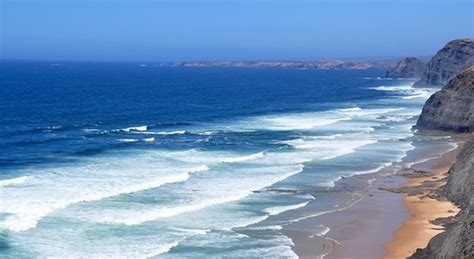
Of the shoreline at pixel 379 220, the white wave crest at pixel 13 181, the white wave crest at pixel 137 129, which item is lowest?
the shoreline at pixel 379 220

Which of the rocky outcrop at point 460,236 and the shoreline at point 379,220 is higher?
the rocky outcrop at point 460,236

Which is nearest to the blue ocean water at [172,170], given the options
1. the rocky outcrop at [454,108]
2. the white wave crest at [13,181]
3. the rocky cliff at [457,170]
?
the white wave crest at [13,181]

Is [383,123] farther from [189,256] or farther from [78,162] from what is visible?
[189,256]

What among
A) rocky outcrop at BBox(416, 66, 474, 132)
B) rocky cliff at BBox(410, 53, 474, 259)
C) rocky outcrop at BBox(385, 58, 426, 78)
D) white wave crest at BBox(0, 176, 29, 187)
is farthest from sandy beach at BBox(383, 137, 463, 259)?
rocky outcrop at BBox(385, 58, 426, 78)

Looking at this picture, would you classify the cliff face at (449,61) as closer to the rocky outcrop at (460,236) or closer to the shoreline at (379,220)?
the shoreline at (379,220)

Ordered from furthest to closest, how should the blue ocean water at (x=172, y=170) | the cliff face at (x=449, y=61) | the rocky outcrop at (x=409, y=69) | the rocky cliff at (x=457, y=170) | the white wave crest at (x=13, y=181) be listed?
1. the rocky outcrop at (x=409, y=69)
2. the cliff face at (x=449, y=61)
3. the white wave crest at (x=13, y=181)
4. the blue ocean water at (x=172, y=170)
5. the rocky cliff at (x=457, y=170)

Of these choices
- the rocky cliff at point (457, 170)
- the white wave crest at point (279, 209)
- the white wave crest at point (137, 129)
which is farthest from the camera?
the white wave crest at point (137, 129)

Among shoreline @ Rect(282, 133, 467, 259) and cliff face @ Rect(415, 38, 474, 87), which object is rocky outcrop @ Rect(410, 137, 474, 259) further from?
cliff face @ Rect(415, 38, 474, 87)

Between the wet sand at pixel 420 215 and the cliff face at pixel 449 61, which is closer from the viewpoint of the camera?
the wet sand at pixel 420 215
